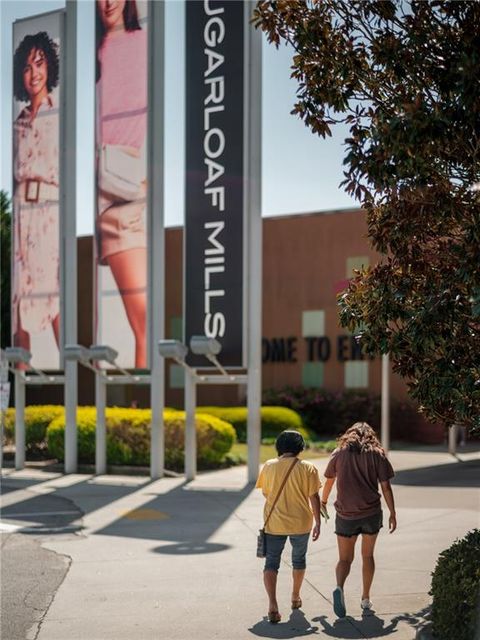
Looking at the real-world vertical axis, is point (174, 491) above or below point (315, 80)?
below

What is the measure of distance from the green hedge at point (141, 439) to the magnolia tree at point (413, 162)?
14672 millimetres

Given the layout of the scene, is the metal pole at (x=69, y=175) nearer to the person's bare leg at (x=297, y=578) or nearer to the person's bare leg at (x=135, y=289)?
the person's bare leg at (x=135, y=289)

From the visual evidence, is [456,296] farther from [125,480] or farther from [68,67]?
[68,67]

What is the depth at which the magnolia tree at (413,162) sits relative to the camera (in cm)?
622

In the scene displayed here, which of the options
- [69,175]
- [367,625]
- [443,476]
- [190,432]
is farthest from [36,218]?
[367,625]

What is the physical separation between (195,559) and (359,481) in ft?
12.1

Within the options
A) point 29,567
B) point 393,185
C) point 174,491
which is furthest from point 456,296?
point 174,491

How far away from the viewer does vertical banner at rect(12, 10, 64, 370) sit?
22641 millimetres

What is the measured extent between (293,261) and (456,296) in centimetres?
3098

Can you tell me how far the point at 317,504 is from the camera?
850 cm

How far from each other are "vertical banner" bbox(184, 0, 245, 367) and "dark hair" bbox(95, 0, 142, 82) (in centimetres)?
164

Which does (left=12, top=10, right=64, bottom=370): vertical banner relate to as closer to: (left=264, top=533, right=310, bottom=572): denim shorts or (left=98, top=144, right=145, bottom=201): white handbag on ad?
(left=98, top=144, right=145, bottom=201): white handbag on ad

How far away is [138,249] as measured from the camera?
→ 20.9 meters

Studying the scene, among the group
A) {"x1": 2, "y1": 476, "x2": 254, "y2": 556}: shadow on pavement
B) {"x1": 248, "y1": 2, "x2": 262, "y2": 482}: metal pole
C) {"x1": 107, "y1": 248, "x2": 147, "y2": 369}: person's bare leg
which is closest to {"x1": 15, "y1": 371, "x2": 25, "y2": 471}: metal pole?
{"x1": 2, "y1": 476, "x2": 254, "y2": 556}: shadow on pavement
